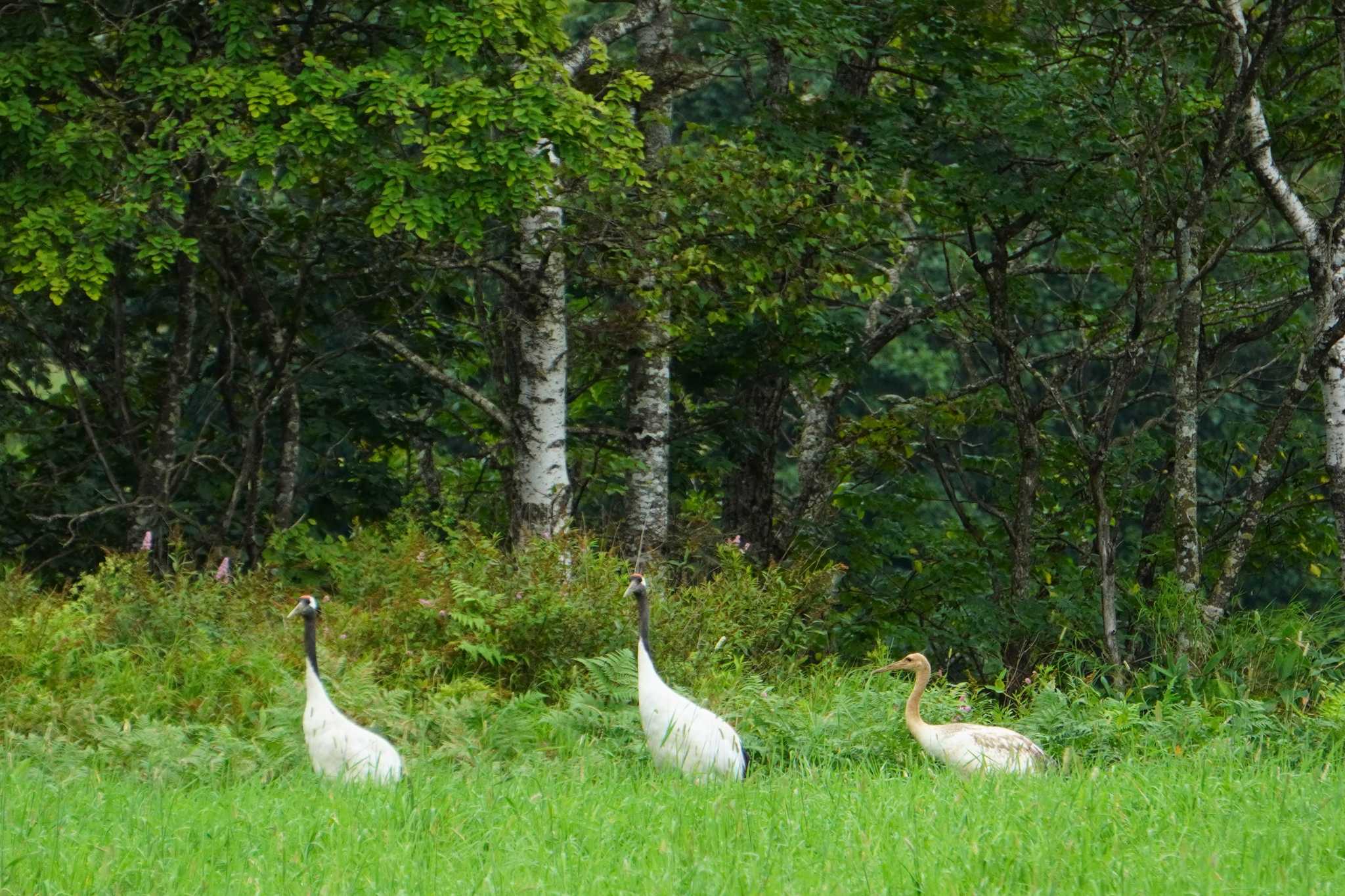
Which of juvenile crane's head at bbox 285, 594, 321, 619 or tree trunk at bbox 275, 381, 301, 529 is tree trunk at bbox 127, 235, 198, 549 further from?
juvenile crane's head at bbox 285, 594, 321, 619

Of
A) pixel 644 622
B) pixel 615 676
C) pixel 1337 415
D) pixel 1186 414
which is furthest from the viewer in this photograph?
pixel 1186 414

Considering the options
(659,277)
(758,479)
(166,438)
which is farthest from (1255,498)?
(166,438)

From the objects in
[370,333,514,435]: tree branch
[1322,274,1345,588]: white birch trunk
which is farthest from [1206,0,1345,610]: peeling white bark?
[370,333,514,435]: tree branch

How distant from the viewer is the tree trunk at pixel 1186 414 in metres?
11.3

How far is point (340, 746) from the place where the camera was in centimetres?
736

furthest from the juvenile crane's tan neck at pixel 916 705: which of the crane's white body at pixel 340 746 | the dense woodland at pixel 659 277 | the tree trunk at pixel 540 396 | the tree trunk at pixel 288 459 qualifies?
the tree trunk at pixel 288 459

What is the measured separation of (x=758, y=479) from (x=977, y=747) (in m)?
8.12

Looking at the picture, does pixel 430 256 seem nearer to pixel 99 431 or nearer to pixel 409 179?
pixel 409 179

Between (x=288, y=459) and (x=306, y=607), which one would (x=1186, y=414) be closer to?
(x=306, y=607)

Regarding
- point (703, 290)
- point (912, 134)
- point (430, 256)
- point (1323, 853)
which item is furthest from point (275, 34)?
point (1323, 853)

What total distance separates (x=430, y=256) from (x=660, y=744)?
6.23 metres

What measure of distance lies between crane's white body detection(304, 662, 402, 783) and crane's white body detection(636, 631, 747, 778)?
129 cm

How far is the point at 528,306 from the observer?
12.3m

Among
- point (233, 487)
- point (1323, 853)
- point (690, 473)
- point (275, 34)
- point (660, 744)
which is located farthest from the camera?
point (690, 473)
